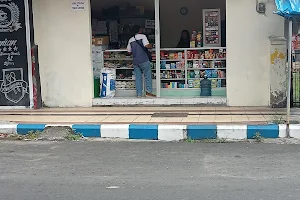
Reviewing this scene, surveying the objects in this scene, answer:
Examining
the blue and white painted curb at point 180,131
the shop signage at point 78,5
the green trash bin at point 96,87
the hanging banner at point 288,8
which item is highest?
the shop signage at point 78,5

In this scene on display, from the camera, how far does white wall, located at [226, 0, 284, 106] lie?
10203 mm

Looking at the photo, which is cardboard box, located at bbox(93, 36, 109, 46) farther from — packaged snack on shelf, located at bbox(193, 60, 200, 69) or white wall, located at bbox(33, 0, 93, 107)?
packaged snack on shelf, located at bbox(193, 60, 200, 69)

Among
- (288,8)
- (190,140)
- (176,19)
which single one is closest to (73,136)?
(190,140)

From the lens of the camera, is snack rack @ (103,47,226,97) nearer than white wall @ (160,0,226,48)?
Yes

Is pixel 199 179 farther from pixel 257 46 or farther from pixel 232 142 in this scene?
pixel 257 46

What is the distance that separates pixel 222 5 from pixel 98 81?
144 inches

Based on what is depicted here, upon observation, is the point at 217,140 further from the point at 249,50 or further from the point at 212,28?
the point at 212,28

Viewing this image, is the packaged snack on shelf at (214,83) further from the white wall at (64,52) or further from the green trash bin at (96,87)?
the white wall at (64,52)

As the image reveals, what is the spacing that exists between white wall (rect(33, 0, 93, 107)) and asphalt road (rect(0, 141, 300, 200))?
9.46ft

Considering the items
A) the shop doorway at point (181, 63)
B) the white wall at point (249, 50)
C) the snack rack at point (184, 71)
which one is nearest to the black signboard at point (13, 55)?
the shop doorway at point (181, 63)

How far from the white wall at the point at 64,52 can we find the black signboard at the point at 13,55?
43 centimetres

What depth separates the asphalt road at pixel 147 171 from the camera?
5.41 m

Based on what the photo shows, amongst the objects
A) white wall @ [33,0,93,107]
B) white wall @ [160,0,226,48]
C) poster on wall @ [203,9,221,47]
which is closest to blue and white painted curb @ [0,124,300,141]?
white wall @ [33,0,93,107]

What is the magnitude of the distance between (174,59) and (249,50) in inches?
75.8
